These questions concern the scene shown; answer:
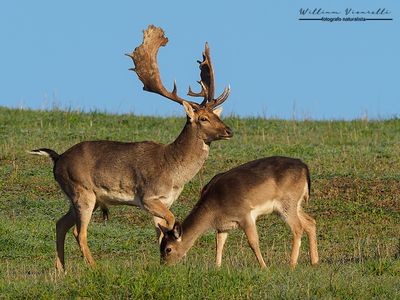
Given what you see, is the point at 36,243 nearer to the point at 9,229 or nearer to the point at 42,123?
the point at 9,229

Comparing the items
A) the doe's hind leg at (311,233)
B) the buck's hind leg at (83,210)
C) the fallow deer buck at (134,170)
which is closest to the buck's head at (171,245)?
the fallow deer buck at (134,170)

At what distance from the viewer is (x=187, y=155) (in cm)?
1254

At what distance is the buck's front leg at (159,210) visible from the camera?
12.0 metres

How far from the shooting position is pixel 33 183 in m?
18.0

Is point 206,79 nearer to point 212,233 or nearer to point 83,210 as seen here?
point 83,210

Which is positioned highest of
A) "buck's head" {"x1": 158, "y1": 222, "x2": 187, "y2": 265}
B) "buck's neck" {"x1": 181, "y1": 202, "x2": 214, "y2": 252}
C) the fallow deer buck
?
the fallow deer buck

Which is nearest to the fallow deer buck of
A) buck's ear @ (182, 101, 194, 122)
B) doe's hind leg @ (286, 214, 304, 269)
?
buck's ear @ (182, 101, 194, 122)

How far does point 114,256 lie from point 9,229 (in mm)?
1739

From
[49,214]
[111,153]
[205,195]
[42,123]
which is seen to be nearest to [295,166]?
[205,195]

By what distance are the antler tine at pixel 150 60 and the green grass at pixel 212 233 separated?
2.14 m

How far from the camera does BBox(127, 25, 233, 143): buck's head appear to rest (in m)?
12.3

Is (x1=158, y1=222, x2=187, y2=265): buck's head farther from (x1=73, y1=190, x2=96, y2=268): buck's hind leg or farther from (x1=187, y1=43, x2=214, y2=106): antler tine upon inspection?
(x1=187, y1=43, x2=214, y2=106): antler tine

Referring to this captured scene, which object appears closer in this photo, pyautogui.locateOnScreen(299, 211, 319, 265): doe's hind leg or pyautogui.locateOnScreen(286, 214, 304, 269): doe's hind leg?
pyautogui.locateOnScreen(286, 214, 304, 269): doe's hind leg

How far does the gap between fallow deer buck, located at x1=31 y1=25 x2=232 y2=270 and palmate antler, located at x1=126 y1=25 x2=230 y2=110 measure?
0.19 meters
